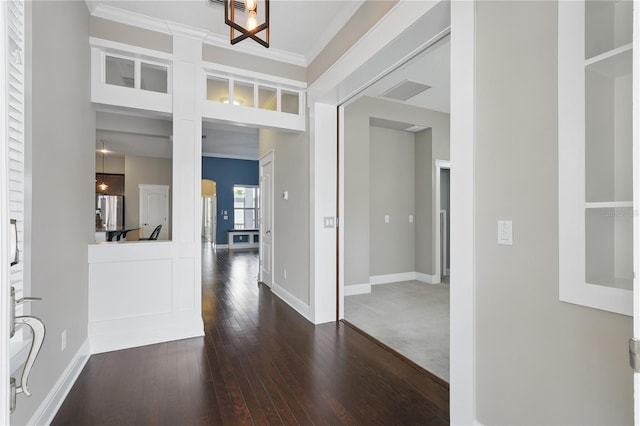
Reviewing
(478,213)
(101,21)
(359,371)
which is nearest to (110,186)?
(101,21)

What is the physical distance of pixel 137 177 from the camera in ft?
29.9

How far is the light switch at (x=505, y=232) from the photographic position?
1.54 metres

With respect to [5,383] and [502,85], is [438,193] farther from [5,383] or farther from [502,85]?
[5,383]

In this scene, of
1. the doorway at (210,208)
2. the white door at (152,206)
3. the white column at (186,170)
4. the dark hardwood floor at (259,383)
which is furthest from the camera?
the white door at (152,206)

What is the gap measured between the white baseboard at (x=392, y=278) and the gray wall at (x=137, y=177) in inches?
277

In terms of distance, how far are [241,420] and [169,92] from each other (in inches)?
114

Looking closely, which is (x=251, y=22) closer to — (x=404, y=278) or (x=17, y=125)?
(x=17, y=125)

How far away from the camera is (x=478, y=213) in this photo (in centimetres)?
169

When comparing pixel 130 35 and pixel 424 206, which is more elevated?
pixel 130 35

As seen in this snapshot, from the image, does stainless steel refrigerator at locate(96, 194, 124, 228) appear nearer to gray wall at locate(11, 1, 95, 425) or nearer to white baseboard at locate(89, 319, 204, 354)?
gray wall at locate(11, 1, 95, 425)

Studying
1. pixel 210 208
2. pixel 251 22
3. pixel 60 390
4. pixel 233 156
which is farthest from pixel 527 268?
pixel 210 208

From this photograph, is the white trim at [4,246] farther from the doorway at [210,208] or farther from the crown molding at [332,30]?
the doorway at [210,208]

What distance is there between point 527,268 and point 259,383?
191 centimetres

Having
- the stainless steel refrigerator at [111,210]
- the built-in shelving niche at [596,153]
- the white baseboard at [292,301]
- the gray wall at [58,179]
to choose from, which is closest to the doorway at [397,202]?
the white baseboard at [292,301]
